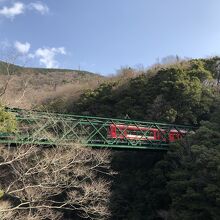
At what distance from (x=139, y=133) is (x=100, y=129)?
259 centimetres

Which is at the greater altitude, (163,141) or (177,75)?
(177,75)

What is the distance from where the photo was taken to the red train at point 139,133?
21.6 m

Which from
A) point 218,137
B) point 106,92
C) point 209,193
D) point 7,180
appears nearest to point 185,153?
point 218,137

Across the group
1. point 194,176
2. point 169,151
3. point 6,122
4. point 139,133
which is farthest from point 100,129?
point 6,122

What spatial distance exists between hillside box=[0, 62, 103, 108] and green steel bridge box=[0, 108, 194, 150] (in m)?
1.18

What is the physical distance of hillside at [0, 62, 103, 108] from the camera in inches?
539

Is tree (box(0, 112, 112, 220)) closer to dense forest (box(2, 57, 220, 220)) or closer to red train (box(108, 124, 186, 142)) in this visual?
red train (box(108, 124, 186, 142))

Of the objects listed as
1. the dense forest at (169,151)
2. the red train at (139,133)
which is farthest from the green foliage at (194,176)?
the red train at (139,133)

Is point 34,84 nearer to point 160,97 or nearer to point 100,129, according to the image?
point 160,97

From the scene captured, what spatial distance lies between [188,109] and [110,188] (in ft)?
22.7

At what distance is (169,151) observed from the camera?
21656mm

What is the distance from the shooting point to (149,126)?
898 inches

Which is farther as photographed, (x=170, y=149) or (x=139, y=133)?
(x=139, y=133)

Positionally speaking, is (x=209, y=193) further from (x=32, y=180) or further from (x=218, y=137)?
(x=32, y=180)
